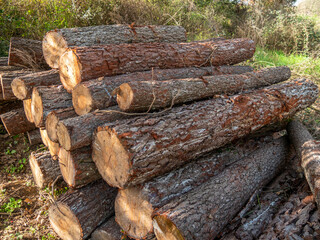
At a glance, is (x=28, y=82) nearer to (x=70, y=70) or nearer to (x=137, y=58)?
(x=70, y=70)

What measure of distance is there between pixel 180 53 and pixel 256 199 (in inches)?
92.2

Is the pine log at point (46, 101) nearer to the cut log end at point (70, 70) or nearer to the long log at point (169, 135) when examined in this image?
the cut log end at point (70, 70)

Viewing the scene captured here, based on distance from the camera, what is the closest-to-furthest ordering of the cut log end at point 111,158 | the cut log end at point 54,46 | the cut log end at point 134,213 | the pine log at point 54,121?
1. the cut log end at point 111,158
2. the cut log end at point 134,213
3. the pine log at point 54,121
4. the cut log end at point 54,46

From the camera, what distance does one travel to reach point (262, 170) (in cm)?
296

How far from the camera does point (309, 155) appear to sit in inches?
107

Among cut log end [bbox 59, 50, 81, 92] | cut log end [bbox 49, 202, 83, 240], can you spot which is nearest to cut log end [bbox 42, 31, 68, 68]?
cut log end [bbox 59, 50, 81, 92]

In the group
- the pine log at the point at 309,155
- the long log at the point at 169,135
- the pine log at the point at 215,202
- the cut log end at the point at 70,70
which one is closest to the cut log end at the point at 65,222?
the long log at the point at 169,135

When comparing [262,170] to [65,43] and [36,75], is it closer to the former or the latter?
[65,43]

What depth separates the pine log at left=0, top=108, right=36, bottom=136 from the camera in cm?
407

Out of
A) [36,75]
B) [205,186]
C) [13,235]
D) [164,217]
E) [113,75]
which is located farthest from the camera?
[36,75]

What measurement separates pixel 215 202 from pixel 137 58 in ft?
6.95

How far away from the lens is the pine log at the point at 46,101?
306cm

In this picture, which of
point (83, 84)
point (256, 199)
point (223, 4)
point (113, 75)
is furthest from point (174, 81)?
point (223, 4)

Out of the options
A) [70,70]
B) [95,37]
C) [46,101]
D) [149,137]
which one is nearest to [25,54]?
[95,37]
